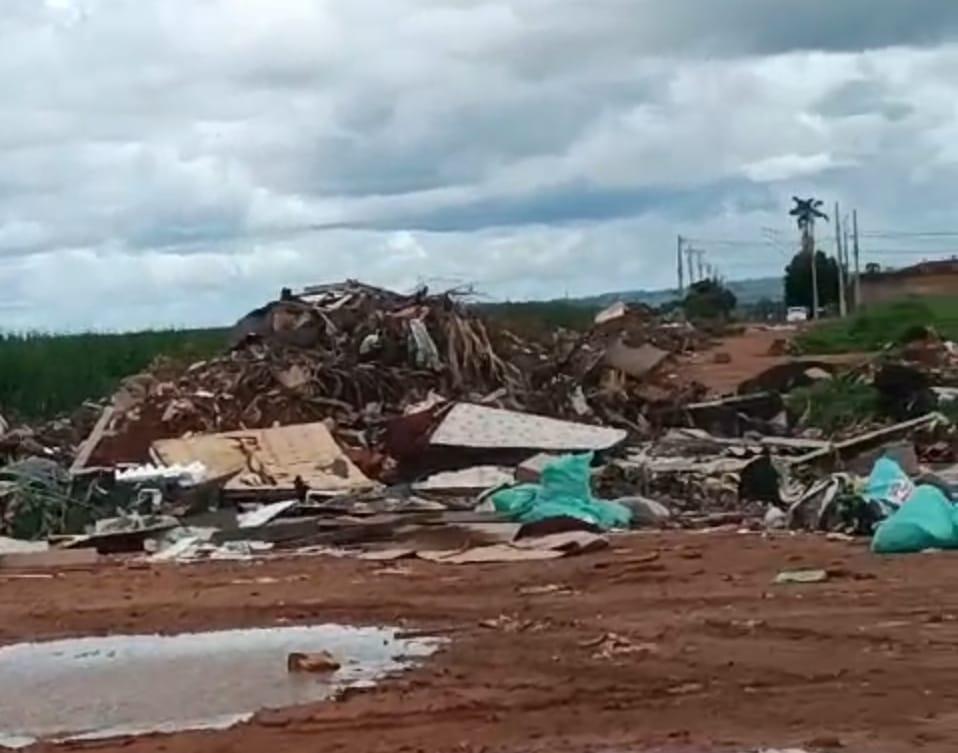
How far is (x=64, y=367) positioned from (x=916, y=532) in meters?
27.3

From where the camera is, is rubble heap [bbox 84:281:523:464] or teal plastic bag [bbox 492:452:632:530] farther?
rubble heap [bbox 84:281:523:464]

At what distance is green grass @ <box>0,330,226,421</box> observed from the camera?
38531 millimetres

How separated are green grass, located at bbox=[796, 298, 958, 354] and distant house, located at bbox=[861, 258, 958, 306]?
16.7 m

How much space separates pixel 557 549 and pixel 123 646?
16.7 ft

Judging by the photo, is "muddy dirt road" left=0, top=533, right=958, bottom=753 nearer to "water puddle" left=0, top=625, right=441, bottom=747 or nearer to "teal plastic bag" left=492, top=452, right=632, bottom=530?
"water puddle" left=0, top=625, right=441, bottom=747

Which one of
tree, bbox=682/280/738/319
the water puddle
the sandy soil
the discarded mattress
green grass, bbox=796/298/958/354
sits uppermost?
tree, bbox=682/280/738/319

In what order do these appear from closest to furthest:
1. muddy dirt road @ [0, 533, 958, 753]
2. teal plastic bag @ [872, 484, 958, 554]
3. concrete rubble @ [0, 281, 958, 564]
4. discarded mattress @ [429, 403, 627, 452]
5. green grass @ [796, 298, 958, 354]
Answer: muddy dirt road @ [0, 533, 958, 753] → teal plastic bag @ [872, 484, 958, 554] → concrete rubble @ [0, 281, 958, 564] → discarded mattress @ [429, 403, 627, 452] → green grass @ [796, 298, 958, 354]

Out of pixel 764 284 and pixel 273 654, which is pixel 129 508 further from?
pixel 764 284

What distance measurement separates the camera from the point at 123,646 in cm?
1341

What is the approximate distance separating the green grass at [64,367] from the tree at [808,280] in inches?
1216

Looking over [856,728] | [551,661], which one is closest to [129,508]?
[551,661]

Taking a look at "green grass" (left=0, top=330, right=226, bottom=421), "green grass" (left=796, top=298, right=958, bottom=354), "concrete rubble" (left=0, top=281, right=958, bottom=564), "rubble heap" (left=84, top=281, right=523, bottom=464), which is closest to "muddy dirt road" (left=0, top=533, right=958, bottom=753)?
"concrete rubble" (left=0, top=281, right=958, bottom=564)

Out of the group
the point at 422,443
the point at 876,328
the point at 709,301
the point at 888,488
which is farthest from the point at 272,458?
the point at 709,301

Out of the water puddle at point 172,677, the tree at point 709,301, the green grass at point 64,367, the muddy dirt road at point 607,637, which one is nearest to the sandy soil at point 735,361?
the green grass at point 64,367
